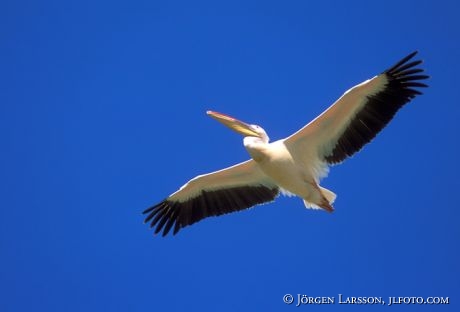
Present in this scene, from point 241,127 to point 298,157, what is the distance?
1138 millimetres

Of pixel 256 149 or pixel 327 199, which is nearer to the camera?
pixel 256 149

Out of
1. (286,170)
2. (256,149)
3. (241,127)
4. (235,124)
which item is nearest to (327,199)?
(286,170)

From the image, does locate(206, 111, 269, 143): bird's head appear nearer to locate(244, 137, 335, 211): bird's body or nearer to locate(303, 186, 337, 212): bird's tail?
locate(244, 137, 335, 211): bird's body

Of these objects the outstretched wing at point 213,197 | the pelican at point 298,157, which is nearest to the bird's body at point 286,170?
the pelican at point 298,157

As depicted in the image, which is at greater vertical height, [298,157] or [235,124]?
[235,124]

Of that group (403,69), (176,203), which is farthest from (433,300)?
(176,203)

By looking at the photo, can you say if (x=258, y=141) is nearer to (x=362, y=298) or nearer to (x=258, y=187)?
(x=258, y=187)

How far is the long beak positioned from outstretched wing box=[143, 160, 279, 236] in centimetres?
72

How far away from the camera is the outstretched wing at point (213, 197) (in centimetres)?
1605

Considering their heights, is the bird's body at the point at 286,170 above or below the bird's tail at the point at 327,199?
above

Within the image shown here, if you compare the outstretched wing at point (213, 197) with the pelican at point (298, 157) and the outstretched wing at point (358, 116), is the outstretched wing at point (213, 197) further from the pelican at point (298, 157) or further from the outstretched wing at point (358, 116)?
the outstretched wing at point (358, 116)

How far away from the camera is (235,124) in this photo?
1563cm

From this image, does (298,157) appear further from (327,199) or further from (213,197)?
(213,197)

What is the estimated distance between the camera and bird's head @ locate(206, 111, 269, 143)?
15391 millimetres
